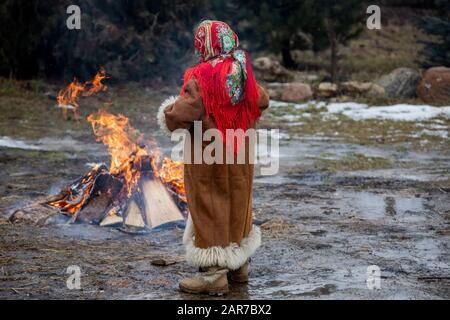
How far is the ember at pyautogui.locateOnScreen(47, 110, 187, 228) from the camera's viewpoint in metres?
7.54

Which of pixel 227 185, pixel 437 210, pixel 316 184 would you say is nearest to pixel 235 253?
pixel 227 185

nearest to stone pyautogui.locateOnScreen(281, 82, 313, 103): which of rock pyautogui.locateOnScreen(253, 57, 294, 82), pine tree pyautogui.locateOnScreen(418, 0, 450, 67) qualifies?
rock pyautogui.locateOnScreen(253, 57, 294, 82)

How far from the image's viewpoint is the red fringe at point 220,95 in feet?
16.9

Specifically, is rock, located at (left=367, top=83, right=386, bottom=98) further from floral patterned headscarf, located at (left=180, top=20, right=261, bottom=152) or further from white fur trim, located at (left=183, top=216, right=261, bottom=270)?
floral patterned headscarf, located at (left=180, top=20, right=261, bottom=152)

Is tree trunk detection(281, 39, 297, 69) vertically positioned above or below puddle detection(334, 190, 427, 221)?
above

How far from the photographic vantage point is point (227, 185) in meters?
5.34

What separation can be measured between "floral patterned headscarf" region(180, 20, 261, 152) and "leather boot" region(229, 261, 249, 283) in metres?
0.99

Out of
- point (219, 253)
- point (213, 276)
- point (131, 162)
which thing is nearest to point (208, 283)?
point (213, 276)

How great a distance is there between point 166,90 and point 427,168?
9.65 metres

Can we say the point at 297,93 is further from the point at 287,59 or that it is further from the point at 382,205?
the point at 382,205

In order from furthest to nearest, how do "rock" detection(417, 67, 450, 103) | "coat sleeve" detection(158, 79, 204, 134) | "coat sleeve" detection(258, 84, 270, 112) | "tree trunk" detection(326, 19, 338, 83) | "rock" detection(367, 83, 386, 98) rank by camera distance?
"tree trunk" detection(326, 19, 338, 83), "rock" detection(367, 83, 386, 98), "rock" detection(417, 67, 450, 103), "coat sleeve" detection(258, 84, 270, 112), "coat sleeve" detection(158, 79, 204, 134)

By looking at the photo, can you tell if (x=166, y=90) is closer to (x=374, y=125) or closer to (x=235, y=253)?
(x=374, y=125)

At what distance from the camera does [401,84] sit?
19328mm

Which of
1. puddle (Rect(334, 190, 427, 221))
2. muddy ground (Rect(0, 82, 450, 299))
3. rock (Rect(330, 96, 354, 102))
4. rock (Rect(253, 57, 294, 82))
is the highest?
rock (Rect(253, 57, 294, 82))
